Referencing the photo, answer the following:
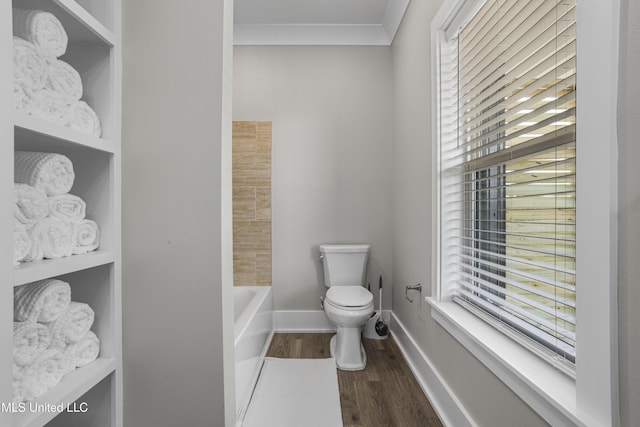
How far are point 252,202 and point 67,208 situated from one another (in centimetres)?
192

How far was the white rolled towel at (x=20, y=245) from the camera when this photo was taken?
0.78 meters

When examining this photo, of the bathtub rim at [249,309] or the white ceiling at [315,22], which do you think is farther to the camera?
the white ceiling at [315,22]

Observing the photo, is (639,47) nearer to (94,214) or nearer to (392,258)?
(94,214)

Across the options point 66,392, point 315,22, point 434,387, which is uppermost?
point 315,22

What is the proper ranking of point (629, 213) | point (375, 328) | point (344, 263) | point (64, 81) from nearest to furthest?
point (629, 213) < point (64, 81) < point (375, 328) < point (344, 263)

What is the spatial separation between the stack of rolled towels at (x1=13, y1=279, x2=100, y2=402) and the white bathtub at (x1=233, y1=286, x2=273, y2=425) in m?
0.70

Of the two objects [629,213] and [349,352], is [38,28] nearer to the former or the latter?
[629,213]

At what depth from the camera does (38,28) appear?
827 mm

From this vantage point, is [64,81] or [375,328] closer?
[64,81]

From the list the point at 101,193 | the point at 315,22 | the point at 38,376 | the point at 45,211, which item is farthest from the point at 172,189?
the point at 315,22

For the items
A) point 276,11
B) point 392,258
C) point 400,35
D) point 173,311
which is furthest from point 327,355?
point 276,11

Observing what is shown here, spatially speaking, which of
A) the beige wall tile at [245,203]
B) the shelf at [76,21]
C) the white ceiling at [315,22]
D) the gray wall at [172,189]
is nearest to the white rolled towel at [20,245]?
the gray wall at [172,189]

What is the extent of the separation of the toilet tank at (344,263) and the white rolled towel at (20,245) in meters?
2.06

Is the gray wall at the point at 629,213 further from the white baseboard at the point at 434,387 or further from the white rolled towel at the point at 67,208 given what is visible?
the white rolled towel at the point at 67,208
